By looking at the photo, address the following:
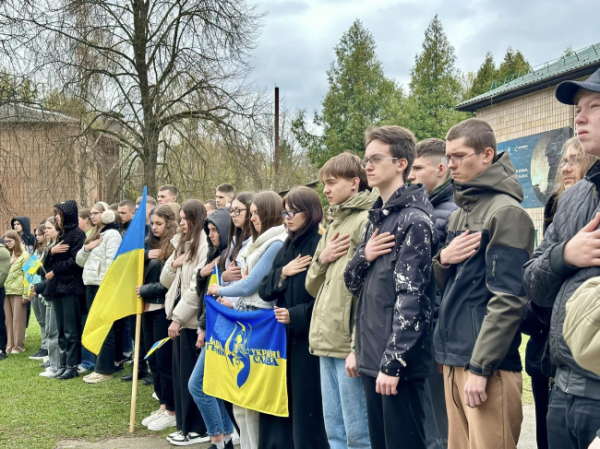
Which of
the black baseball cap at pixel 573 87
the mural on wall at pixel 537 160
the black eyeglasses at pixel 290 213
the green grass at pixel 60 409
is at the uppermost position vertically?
the mural on wall at pixel 537 160

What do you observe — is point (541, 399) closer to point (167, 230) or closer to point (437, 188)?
point (437, 188)

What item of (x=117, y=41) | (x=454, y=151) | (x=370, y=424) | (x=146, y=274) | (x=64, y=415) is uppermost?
(x=117, y=41)

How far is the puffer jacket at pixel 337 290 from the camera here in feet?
12.6

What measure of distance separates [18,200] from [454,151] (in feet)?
60.7

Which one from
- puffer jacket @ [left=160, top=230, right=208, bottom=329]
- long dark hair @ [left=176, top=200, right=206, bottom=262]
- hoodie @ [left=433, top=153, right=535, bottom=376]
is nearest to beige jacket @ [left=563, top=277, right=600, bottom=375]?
hoodie @ [left=433, top=153, right=535, bottom=376]

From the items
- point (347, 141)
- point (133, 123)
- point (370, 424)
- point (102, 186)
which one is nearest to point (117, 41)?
point (133, 123)

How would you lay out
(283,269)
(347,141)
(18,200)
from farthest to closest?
(347,141), (18,200), (283,269)

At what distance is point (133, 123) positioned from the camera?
66.7 feet

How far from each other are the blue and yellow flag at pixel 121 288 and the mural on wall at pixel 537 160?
15.3m

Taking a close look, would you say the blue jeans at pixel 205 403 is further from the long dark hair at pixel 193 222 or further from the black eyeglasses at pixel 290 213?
the black eyeglasses at pixel 290 213

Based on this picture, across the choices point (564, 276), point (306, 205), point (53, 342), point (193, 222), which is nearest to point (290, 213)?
point (306, 205)

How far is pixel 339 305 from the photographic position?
3.86 metres

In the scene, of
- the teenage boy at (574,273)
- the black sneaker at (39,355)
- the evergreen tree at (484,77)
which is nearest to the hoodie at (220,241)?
the teenage boy at (574,273)

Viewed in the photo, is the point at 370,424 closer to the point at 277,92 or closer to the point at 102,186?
the point at 102,186
